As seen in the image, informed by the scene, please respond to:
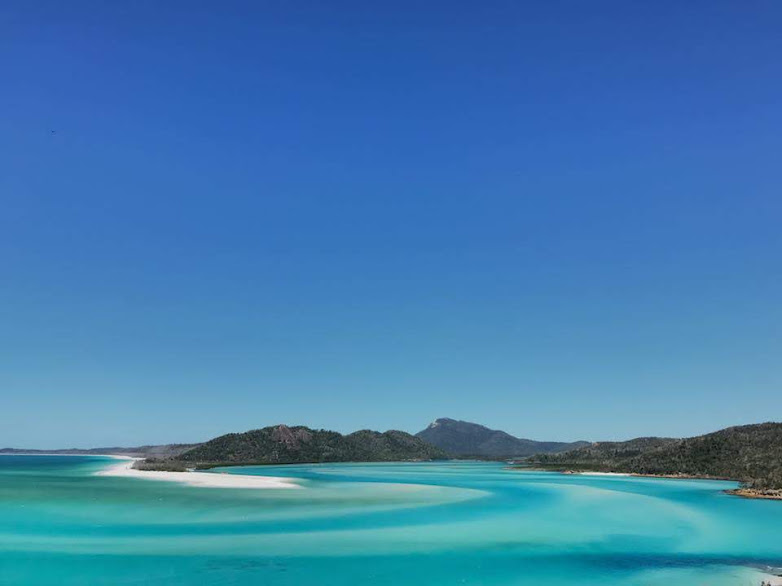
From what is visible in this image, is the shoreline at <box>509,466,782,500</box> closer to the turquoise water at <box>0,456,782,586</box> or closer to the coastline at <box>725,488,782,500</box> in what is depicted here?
the coastline at <box>725,488,782,500</box>

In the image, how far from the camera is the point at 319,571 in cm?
2328

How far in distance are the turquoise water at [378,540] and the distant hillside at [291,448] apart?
97.4 m

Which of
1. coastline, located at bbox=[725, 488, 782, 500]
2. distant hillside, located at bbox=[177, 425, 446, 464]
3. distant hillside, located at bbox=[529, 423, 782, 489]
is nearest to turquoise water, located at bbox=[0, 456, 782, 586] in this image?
coastline, located at bbox=[725, 488, 782, 500]

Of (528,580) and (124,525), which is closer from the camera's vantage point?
(528,580)

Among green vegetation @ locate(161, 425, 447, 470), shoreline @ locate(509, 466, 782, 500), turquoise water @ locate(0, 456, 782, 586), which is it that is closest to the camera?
turquoise water @ locate(0, 456, 782, 586)

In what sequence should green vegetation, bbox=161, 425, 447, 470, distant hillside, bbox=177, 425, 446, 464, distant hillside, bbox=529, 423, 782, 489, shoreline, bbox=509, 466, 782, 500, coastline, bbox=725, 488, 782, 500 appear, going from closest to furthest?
coastline, bbox=725, 488, 782, 500 → shoreline, bbox=509, 466, 782, 500 → distant hillside, bbox=529, 423, 782, 489 → green vegetation, bbox=161, 425, 447, 470 → distant hillside, bbox=177, 425, 446, 464

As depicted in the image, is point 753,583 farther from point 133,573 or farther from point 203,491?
point 203,491

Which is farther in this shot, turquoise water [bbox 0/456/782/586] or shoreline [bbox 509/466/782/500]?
shoreline [bbox 509/466/782/500]

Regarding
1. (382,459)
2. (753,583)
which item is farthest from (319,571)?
(382,459)

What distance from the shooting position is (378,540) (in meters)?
30.2

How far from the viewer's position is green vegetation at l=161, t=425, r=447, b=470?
146 metres

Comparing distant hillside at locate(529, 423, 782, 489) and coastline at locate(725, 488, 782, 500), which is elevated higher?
distant hillside at locate(529, 423, 782, 489)

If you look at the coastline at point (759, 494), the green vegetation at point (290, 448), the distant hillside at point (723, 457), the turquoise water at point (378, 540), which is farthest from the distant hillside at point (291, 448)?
the coastline at point (759, 494)

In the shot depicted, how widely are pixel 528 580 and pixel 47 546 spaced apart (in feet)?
74.8
